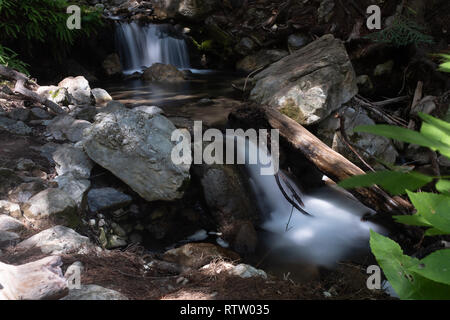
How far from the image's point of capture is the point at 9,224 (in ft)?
7.65

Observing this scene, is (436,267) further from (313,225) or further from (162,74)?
(162,74)

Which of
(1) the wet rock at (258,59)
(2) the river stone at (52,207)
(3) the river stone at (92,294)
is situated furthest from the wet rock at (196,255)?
(1) the wet rock at (258,59)

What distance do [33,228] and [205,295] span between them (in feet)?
5.11

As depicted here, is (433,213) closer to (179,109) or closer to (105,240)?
(105,240)

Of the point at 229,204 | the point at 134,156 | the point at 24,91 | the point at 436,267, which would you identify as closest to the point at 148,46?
the point at 24,91

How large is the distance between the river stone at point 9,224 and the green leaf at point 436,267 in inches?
98.5

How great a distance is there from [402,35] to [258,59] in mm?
3990

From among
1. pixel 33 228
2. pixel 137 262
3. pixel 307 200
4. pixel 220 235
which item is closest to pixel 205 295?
pixel 137 262

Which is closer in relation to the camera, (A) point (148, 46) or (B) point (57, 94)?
(B) point (57, 94)

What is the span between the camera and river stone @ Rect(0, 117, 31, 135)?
12.5ft

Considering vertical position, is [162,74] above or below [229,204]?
above

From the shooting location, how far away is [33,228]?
2443 millimetres

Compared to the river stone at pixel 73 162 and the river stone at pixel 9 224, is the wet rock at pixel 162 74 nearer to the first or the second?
the river stone at pixel 73 162

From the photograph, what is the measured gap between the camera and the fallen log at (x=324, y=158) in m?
3.09
